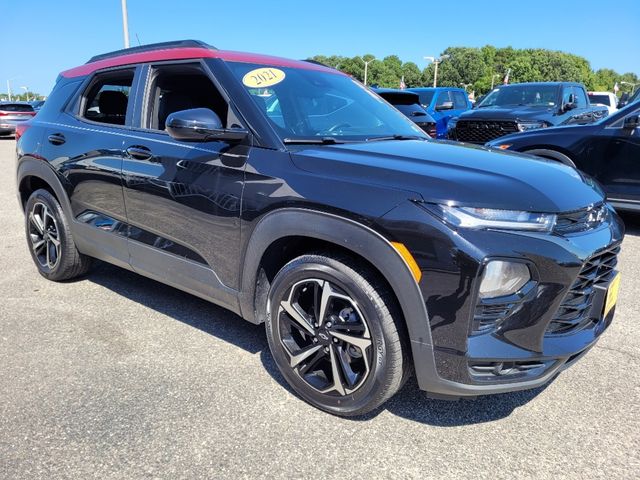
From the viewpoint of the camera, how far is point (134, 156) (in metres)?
3.19

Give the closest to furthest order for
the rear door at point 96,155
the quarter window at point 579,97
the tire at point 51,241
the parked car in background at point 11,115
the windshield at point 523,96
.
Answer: the rear door at point 96,155
the tire at point 51,241
the windshield at point 523,96
the quarter window at point 579,97
the parked car in background at point 11,115

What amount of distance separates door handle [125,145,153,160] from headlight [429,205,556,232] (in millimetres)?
1861

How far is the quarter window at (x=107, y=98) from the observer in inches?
142

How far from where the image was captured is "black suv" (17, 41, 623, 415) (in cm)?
201

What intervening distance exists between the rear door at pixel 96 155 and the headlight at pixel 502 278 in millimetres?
2346

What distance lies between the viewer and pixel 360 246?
2170 millimetres

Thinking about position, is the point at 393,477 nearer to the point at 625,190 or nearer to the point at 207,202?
the point at 207,202

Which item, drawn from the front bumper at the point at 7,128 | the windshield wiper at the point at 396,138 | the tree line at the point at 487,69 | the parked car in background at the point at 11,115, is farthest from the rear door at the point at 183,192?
the tree line at the point at 487,69

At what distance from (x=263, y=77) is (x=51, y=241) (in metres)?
2.35

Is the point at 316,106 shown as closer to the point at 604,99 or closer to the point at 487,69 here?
the point at 604,99

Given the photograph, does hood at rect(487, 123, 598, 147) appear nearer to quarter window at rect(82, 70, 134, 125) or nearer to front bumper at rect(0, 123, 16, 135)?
quarter window at rect(82, 70, 134, 125)

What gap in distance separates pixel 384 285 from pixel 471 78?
338 feet

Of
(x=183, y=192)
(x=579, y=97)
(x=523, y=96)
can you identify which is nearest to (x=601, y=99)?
(x=579, y=97)

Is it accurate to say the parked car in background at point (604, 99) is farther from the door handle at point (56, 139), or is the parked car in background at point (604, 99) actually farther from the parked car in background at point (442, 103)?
the door handle at point (56, 139)
